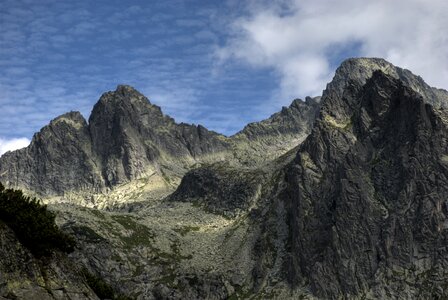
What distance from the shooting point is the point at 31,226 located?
4012 centimetres

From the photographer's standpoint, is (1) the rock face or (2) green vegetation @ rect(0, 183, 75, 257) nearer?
(1) the rock face

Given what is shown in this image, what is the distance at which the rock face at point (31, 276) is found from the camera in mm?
35719

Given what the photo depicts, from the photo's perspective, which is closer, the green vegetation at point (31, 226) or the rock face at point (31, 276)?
the rock face at point (31, 276)

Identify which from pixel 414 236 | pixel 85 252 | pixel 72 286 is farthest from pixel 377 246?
pixel 72 286

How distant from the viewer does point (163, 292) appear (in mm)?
192500

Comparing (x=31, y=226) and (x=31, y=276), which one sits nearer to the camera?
(x=31, y=276)

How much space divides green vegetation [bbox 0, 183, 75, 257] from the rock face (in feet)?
2.96

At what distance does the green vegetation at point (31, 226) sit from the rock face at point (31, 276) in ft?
2.96

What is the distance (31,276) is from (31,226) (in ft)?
14.1

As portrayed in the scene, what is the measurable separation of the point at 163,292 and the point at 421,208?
105m

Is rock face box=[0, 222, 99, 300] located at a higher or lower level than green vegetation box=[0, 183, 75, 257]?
lower

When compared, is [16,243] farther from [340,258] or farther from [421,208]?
[421,208]

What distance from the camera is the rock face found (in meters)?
35.7

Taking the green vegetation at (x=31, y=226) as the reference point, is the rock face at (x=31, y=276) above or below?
below
